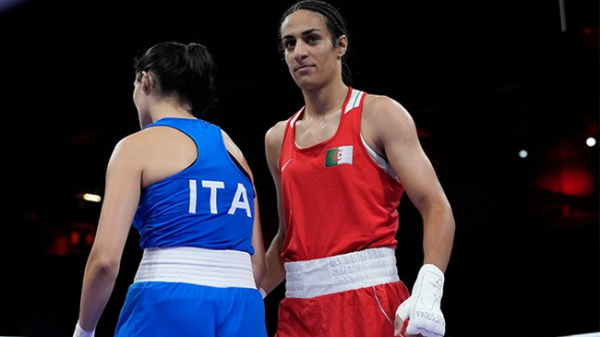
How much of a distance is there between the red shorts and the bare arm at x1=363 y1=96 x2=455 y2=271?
0.48ft

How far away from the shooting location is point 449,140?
16.1 feet

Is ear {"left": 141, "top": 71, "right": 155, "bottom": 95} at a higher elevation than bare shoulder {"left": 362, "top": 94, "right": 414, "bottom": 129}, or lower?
higher

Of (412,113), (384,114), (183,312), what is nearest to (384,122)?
(384,114)

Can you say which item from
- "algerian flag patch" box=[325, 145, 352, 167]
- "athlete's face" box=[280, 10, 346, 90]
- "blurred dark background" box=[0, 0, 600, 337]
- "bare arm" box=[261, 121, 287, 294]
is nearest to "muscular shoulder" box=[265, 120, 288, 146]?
"bare arm" box=[261, 121, 287, 294]

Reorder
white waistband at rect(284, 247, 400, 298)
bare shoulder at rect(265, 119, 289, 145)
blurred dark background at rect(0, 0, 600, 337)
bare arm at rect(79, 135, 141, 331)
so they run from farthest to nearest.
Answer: blurred dark background at rect(0, 0, 600, 337) → bare shoulder at rect(265, 119, 289, 145) → white waistband at rect(284, 247, 400, 298) → bare arm at rect(79, 135, 141, 331)

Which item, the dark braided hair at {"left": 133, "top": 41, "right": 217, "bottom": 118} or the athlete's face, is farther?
the athlete's face

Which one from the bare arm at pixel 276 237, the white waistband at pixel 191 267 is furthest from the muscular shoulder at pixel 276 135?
the white waistband at pixel 191 267

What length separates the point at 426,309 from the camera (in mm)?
1417

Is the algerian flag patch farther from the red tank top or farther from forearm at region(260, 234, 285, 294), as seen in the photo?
forearm at region(260, 234, 285, 294)

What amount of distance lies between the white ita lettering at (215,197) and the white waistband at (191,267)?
88 millimetres

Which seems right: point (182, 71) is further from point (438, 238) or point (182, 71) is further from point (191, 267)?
point (438, 238)

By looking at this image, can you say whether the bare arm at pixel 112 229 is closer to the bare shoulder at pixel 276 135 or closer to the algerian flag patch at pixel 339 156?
the algerian flag patch at pixel 339 156

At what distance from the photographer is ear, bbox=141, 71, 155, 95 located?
1.61m

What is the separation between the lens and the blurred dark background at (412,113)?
11.9ft
